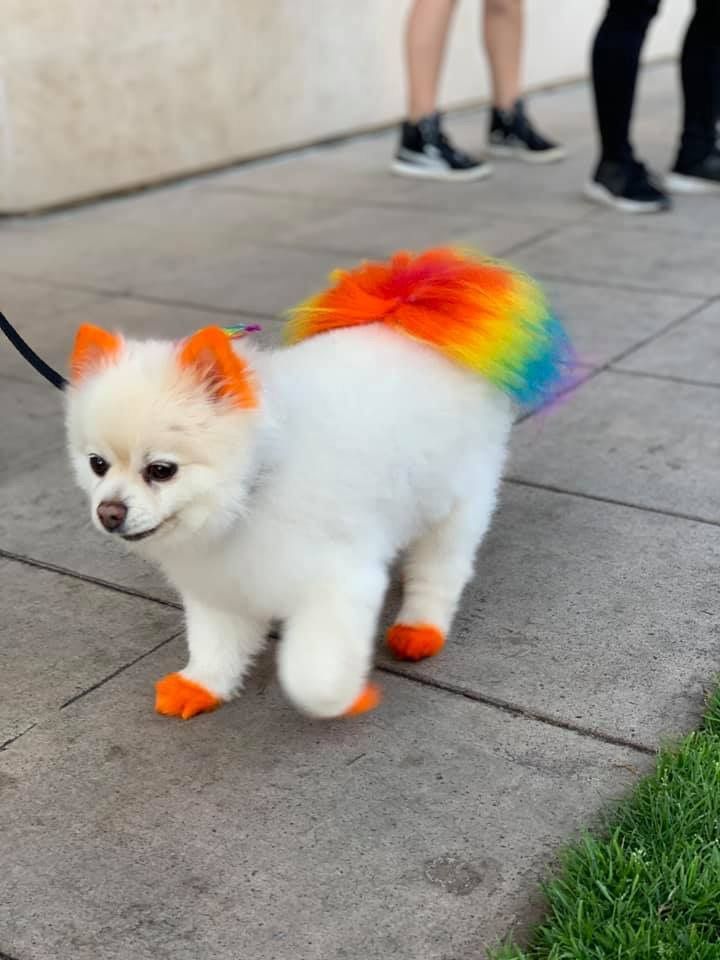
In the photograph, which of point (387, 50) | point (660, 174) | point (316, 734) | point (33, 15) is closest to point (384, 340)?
point (316, 734)

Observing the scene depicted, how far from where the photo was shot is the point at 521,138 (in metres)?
8.63

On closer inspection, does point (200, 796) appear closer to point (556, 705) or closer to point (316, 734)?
point (316, 734)

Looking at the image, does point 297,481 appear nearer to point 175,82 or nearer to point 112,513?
point 112,513

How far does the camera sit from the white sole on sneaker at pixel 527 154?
8602mm

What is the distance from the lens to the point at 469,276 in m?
3.13

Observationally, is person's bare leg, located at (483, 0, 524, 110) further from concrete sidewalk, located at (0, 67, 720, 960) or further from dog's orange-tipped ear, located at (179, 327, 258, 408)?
dog's orange-tipped ear, located at (179, 327, 258, 408)

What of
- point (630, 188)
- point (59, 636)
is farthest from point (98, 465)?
point (630, 188)

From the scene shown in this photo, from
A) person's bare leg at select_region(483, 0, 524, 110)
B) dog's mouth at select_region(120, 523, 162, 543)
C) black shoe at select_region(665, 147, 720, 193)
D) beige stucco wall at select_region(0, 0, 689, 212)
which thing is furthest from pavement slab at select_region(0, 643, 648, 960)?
person's bare leg at select_region(483, 0, 524, 110)

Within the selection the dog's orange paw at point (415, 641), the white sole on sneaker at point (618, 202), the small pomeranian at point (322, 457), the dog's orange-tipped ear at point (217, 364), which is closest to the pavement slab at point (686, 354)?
the small pomeranian at point (322, 457)

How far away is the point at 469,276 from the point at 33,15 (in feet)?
16.4

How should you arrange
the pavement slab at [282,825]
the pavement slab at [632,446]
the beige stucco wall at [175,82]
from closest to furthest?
the pavement slab at [282,825] → the pavement slab at [632,446] → the beige stucco wall at [175,82]

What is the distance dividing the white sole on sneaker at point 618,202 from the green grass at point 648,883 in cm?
516

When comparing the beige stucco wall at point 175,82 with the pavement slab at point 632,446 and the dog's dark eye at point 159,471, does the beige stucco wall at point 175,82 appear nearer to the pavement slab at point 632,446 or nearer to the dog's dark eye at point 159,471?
the pavement slab at point 632,446

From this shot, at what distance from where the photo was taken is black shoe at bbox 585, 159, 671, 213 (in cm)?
717
